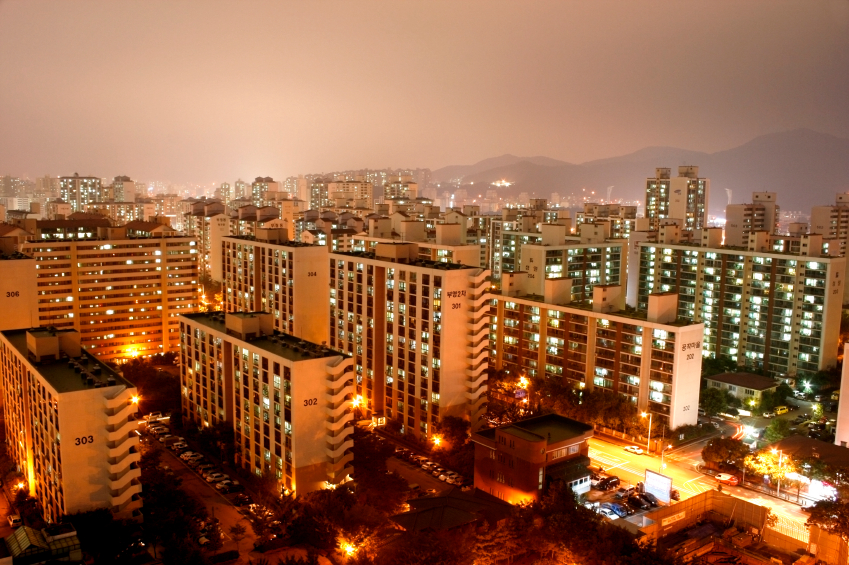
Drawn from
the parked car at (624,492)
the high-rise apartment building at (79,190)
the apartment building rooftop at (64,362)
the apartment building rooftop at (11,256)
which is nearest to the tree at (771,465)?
the parked car at (624,492)

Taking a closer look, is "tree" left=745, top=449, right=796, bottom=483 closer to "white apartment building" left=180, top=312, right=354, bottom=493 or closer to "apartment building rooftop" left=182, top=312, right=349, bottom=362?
"white apartment building" left=180, top=312, right=354, bottom=493

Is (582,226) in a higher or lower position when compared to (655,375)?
higher

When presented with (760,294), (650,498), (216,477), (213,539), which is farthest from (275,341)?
(760,294)

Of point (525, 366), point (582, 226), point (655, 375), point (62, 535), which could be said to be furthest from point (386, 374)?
point (582, 226)

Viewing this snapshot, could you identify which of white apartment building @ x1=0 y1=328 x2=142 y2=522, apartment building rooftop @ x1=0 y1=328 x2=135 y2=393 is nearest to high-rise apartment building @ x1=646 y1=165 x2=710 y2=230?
apartment building rooftop @ x1=0 y1=328 x2=135 y2=393

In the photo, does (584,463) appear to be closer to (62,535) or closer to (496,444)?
(496,444)
